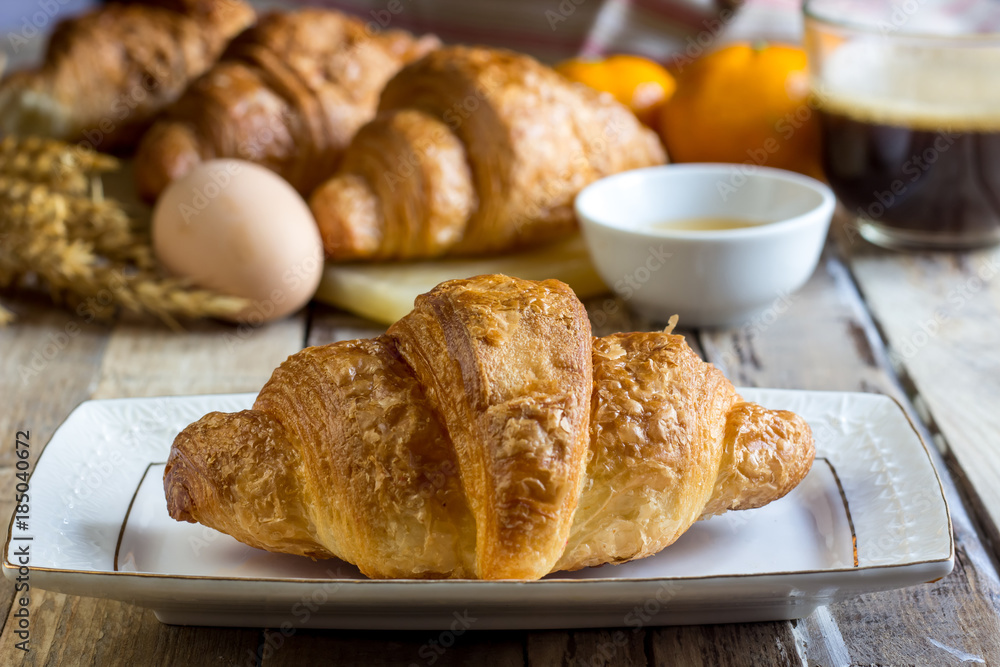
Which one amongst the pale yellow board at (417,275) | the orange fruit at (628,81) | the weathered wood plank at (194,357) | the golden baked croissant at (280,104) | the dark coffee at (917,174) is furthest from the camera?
the orange fruit at (628,81)

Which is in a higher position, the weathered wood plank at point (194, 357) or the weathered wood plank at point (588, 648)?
the weathered wood plank at point (588, 648)

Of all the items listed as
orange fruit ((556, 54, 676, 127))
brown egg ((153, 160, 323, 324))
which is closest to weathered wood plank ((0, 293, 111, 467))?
brown egg ((153, 160, 323, 324))

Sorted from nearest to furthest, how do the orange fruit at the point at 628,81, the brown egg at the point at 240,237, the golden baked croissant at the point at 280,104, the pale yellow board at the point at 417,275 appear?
the brown egg at the point at 240,237 < the pale yellow board at the point at 417,275 < the golden baked croissant at the point at 280,104 < the orange fruit at the point at 628,81

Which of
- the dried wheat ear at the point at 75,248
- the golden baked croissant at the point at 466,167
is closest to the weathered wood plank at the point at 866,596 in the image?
the golden baked croissant at the point at 466,167

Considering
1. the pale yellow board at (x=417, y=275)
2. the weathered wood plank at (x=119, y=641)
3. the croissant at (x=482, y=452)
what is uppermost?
the croissant at (x=482, y=452)

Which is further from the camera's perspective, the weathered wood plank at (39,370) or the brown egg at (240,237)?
the brown egg at (240,237)

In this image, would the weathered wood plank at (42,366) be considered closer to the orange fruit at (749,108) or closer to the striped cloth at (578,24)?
the orange fruit at (749,108)

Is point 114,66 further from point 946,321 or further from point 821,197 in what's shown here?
point 946,321
